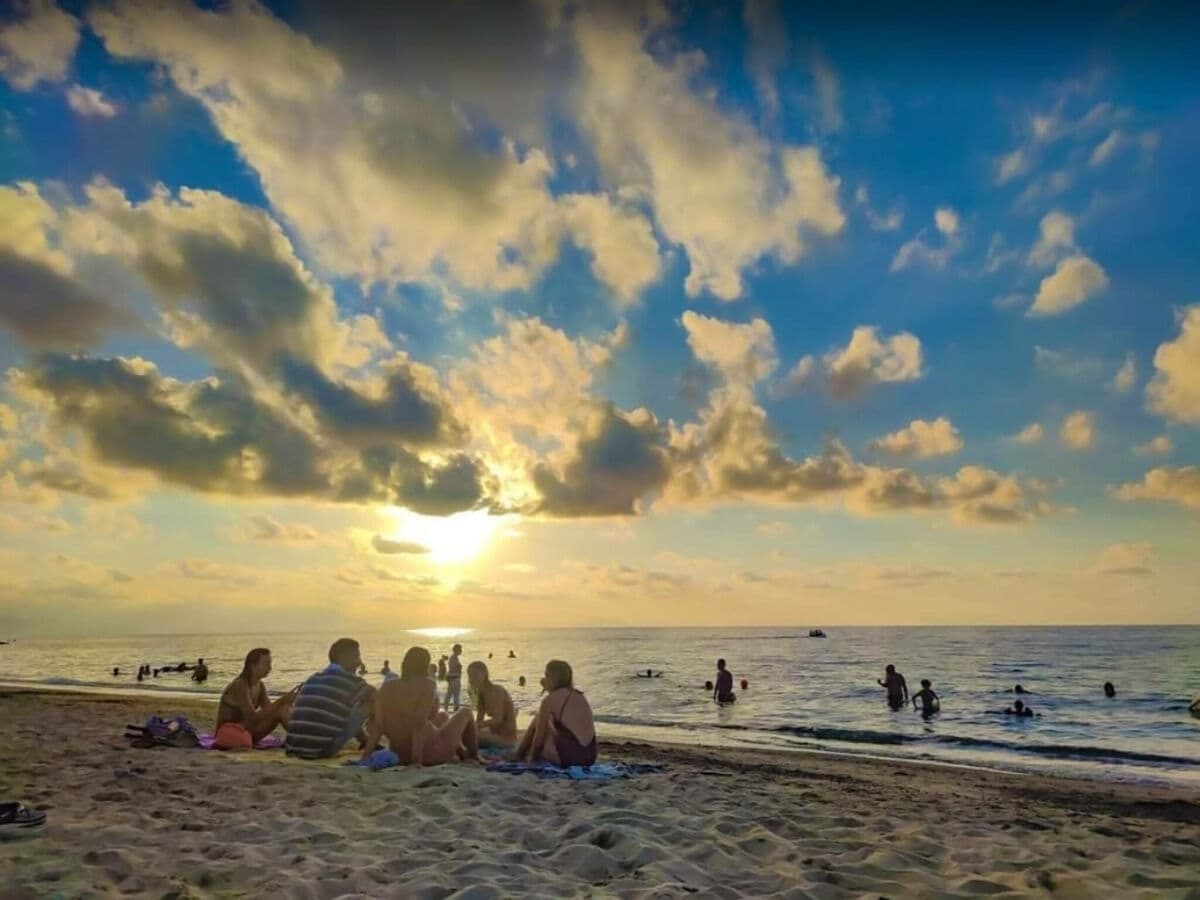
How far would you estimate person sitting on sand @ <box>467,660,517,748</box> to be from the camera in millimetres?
10844

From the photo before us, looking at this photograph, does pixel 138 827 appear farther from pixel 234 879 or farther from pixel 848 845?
pixel 848 845

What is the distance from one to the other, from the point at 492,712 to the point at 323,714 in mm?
2590

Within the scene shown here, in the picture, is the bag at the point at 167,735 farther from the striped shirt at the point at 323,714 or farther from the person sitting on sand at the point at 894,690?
the person sitting on sand at the point at 894,690

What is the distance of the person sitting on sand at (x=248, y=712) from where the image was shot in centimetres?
1043

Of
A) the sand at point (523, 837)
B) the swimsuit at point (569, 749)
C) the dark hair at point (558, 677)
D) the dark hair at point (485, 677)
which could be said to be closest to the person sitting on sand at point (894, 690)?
the sand at point (523, 837)

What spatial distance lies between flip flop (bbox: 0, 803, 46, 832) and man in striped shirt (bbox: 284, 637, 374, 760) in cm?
377

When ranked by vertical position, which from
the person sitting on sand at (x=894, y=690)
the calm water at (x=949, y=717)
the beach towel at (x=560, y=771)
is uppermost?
the beach towel at (x=560, y=771)

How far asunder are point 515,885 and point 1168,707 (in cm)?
3445

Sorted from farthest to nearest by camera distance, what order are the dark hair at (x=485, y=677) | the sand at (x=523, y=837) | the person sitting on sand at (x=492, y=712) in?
1. the dark hair at (x=485, y=677)
2. the person sitting on sand at (x=492, y=712)
3. the sand at (x=523, y=837)

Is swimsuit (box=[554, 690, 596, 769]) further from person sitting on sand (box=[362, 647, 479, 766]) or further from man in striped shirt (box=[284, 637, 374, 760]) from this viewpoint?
man in striped shirt (box=[284, 637, 374, 760])

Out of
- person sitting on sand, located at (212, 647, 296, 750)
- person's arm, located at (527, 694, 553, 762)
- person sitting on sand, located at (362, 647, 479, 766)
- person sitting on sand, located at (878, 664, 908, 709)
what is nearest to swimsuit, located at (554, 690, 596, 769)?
person's arm, located at (527, 694, 553, 762)

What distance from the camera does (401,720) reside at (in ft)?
30.0

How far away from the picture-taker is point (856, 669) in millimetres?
54000

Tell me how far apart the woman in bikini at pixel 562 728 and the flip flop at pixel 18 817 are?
16.1 feet
